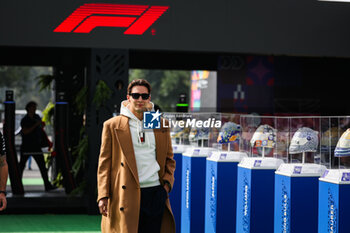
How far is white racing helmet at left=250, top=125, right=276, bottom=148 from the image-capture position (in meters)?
6.05

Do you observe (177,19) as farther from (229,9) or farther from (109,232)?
→ (109,232)

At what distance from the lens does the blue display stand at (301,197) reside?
537 cm

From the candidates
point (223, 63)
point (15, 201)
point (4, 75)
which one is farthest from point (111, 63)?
point (4, 75)

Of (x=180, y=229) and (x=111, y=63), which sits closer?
(x=180, y=229)

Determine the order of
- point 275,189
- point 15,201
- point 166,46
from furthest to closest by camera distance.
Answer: point 15,201 → point 166,46 → point 275,189

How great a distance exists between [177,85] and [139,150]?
53009 mm

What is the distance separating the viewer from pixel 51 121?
12312 mm

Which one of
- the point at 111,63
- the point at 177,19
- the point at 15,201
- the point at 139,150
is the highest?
the point at 177,19

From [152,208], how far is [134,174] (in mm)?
292

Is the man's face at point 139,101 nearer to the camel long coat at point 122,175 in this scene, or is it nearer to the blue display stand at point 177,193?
the camel long coat at point 122,175

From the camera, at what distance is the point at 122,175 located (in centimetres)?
470

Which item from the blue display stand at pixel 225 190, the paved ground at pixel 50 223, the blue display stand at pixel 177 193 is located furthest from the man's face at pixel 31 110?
the blue display stand at pixel 225 190

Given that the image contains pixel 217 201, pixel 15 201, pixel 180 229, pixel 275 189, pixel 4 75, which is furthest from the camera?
pixel 4 75

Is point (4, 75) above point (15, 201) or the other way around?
above
